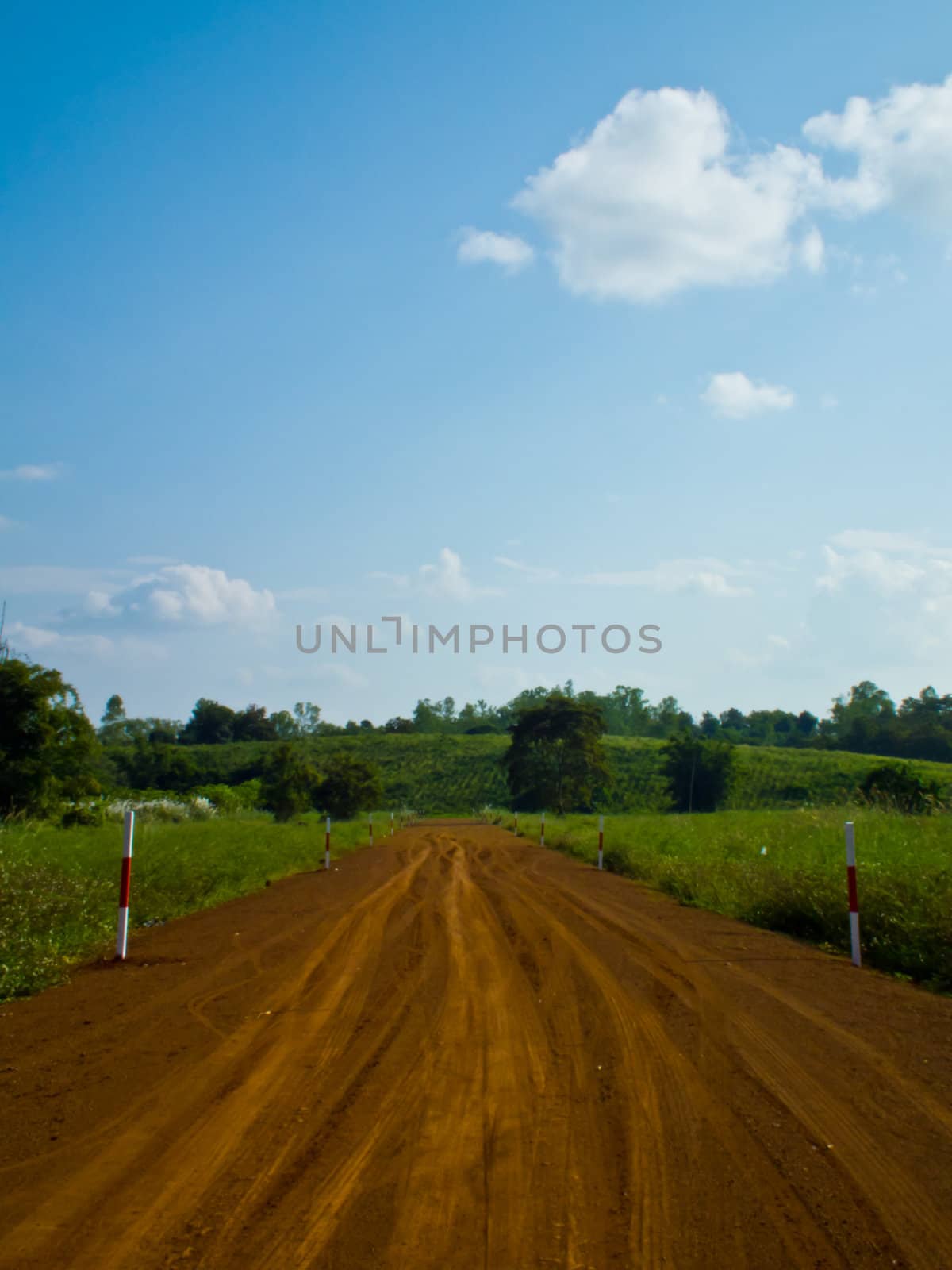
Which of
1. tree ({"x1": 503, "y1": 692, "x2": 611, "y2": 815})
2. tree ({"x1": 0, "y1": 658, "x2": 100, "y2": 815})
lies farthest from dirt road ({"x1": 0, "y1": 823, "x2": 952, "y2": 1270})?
tree ({"x1": 503, "y1": 692, "x2": 611, "y2": 815})

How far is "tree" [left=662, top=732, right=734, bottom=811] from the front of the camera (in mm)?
56281

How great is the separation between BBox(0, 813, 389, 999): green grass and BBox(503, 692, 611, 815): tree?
40.7m

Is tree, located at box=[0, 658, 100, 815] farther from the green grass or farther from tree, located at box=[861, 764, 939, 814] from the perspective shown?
tree, located at box=[861, 764, 939, 814]

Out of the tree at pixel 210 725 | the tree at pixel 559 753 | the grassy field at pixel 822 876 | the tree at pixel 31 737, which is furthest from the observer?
the tree at pixel 210 725

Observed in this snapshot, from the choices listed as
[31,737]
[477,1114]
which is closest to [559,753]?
[31,737]

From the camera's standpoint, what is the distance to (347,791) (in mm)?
50656

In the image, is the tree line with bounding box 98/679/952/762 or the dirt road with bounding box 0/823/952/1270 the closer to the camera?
the dirt road with bounding box 0/823/952/1270

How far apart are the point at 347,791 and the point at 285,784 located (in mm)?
6718

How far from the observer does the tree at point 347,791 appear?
5066cm

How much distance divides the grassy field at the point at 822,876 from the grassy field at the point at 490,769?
99.4ft

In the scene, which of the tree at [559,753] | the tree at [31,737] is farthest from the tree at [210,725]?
the tree at [31,737]

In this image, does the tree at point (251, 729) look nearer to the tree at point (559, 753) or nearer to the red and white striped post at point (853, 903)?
the tree at point (559, 753)

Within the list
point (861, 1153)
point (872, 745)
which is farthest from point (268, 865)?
point (872, 745)

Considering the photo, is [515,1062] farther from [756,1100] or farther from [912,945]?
[912,945]
